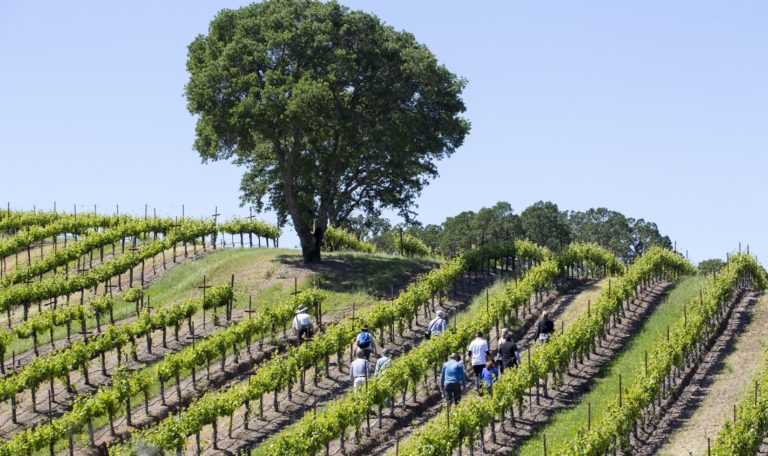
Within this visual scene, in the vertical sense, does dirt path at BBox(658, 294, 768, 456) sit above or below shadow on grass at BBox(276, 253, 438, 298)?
below

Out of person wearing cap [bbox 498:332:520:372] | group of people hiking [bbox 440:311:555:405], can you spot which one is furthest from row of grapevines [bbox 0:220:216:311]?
person wearing cap [bbox 498:332:520:372]

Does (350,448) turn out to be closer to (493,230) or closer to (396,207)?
(396,207)

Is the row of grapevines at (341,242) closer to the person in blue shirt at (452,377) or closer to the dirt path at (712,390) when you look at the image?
the dirt path at (712,390)

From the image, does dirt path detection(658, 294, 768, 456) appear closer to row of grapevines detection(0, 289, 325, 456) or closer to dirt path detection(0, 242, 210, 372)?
row of grapevines detection(0, 289, 325, 456)

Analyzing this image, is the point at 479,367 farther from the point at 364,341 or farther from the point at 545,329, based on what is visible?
the point at 545,329

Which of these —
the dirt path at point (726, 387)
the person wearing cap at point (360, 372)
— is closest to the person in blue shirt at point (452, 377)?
the person wearing cap at point (360, 372)

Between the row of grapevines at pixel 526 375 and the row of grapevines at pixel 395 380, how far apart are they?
56.6 inches

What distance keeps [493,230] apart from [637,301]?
52025 mm

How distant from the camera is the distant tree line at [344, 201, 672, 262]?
298 feet

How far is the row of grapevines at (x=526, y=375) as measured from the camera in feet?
81.1

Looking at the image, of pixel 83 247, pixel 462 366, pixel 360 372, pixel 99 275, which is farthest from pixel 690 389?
pixel 83 247

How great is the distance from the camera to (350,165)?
48562 mm

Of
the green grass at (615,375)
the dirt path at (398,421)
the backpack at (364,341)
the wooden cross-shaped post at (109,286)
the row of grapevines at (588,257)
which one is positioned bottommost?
the dirt path at (398,421)

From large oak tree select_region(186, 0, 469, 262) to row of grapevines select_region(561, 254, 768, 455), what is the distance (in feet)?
45.7
